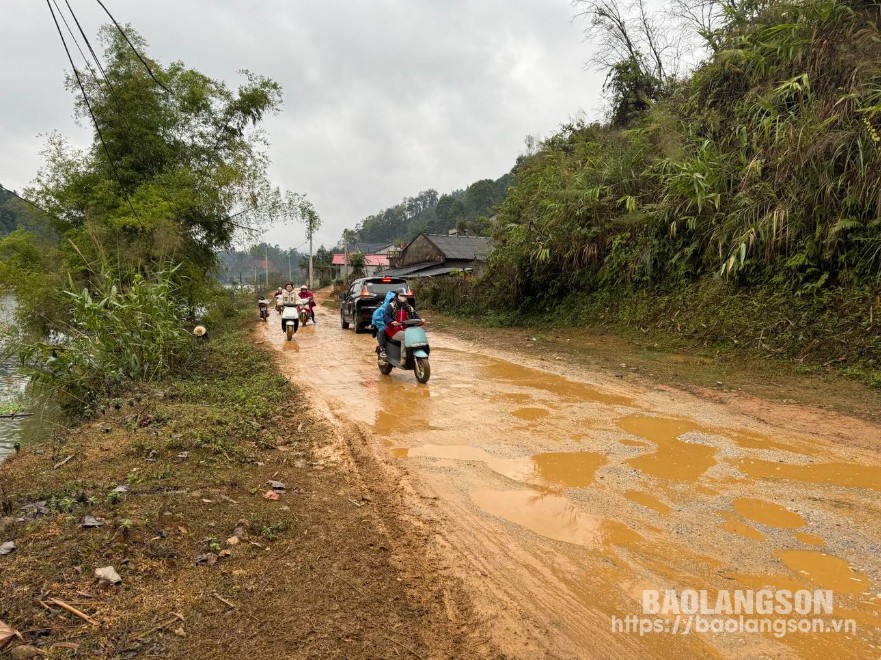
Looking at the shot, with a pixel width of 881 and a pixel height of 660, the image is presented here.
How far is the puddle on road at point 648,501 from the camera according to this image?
12.3 ft

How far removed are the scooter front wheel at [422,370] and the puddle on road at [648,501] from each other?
466 centimetres

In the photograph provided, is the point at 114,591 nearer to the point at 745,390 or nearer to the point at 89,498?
the point at 89,498

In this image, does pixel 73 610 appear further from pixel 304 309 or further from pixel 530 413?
pixel 304 309

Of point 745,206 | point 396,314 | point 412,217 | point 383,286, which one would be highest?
Answer: point 412,217

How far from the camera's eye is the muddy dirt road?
2537mm

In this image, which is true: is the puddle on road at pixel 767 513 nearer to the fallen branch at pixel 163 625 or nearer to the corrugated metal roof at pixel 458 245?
the fallen branch at pixel 163 625

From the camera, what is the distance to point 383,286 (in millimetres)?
15180

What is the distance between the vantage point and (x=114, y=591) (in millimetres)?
2496

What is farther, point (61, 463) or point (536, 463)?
point (536, 463)

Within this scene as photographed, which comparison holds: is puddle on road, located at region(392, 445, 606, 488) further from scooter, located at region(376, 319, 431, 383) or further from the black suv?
the black suv

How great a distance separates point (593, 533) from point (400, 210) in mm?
112686

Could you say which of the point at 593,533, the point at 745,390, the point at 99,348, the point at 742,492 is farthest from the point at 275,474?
the point at 745,390

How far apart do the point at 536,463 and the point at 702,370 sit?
223 inches

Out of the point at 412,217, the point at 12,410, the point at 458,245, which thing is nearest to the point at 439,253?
the point at 458,245
